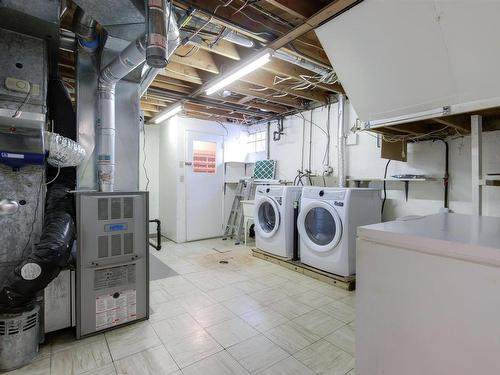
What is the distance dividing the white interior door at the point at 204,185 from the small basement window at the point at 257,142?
2.24ft

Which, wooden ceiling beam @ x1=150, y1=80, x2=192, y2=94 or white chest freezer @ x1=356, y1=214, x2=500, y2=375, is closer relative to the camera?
white chest freezer @ x1=356, y1=214, x2=500, y2=375

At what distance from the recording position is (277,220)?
374cm

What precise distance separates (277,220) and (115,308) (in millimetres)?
2235

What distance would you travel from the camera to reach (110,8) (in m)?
1.61

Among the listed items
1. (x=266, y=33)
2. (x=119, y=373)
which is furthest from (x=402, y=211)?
(x=119, y=373)

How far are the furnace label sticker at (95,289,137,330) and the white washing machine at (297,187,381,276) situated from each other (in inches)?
81.6

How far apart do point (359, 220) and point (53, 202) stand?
296 cm

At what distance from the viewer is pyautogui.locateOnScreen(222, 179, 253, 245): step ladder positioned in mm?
5359

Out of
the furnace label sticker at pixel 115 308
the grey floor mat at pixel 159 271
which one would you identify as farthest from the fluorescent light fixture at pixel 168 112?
the furnace label sticker at pixel 115 308

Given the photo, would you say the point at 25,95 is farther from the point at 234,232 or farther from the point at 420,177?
the point at 234,232

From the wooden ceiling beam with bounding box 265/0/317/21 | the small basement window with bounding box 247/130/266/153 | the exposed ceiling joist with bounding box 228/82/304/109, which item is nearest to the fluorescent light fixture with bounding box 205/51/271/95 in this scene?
the exposed ceiling joist with bounding box 228/82/304/109

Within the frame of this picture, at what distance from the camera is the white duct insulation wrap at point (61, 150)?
1.75 metres

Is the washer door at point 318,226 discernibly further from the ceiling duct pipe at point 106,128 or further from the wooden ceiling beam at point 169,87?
the wooden ceiling beam at point 169,87

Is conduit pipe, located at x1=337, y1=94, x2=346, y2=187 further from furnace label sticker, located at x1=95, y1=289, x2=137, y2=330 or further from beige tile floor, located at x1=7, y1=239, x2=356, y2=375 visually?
furnace label sticker, located at x1=95, y1=289, x2=137, y2=330
